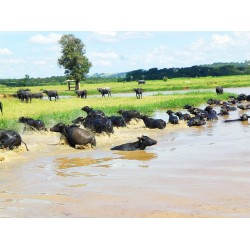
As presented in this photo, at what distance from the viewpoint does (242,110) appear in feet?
82.8

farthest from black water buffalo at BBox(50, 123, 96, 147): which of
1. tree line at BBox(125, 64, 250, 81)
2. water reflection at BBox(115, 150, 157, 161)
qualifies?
tree line at BBox(125, 64, 250, 81)

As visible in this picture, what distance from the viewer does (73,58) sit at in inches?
1980

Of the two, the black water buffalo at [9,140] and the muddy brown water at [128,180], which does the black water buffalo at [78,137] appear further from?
the black water buffalo at [9,140]

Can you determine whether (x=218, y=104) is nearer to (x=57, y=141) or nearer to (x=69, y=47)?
(x=57, y=141)

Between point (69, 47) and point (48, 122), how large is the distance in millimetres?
34287

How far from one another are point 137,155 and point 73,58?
4087 centimetres

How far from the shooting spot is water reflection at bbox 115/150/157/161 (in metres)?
10.5

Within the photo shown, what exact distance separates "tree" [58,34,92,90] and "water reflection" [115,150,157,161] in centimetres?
4017

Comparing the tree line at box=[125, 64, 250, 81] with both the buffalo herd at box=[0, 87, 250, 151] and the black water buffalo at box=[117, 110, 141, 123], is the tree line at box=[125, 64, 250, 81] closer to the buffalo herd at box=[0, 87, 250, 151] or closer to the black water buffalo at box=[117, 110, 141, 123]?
the buffalo herd at box=[0, 87, 250, 151]

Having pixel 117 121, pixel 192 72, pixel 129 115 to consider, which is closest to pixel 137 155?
pixel 117 121

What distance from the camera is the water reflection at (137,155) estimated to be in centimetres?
1046

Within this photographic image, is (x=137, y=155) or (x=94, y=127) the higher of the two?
(x=94, y=127)

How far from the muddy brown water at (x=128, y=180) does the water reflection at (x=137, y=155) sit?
2 centimetres

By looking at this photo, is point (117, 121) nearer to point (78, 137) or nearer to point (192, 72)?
point (78, 137)
